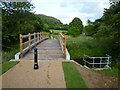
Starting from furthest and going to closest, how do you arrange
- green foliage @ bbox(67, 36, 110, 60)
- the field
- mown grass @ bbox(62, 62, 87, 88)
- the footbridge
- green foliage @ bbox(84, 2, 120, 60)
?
green foliage @ bbox(67, 36, 110, 60) → the field → green foliage @ bbox(84, 2, 120, 60) → the footbridge → mown grass @ bbox(62, 62, 87, 88)

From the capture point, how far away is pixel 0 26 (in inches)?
529

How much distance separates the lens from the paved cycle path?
3451mm

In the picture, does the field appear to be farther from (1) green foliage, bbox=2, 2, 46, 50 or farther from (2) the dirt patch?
(2) the dirt patch

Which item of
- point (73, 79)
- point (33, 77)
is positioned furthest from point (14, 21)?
point (73, 79)

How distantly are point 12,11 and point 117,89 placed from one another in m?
16.9

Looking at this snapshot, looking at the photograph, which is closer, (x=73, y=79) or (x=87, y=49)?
(x=73, y=79)

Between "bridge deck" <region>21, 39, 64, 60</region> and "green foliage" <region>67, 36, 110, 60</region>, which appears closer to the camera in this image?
"bridge deck" <region>21, 39, 64, 60</region>

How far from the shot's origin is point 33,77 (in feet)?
13.1

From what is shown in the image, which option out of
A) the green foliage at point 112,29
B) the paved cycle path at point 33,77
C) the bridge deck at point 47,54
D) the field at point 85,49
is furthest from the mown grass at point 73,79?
the field at point 85,49

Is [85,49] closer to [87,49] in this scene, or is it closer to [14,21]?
[87,49]

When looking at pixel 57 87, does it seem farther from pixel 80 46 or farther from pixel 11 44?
pixel 11 44

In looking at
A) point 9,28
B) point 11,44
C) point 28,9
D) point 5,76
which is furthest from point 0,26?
point 5,76

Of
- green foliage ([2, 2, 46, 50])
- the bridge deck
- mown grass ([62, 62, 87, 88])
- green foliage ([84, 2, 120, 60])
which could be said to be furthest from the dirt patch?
green foliage ([2, 2, 46, 50])

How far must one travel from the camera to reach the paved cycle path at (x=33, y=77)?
345 cm
